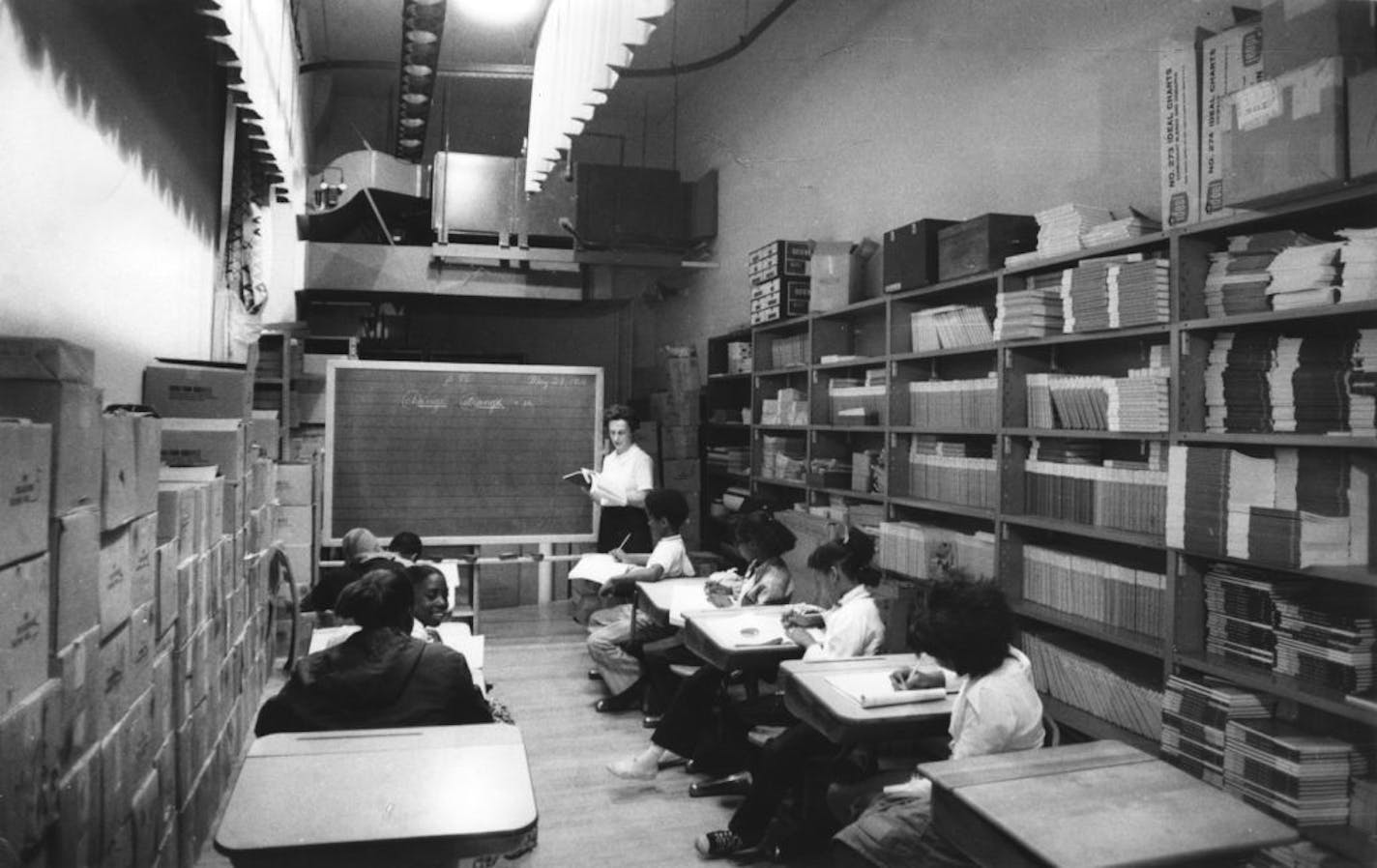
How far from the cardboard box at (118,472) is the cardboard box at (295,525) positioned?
10.3 feet

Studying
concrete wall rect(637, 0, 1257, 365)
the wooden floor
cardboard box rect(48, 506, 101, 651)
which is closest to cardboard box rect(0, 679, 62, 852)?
cardboard box rect(48, 506, 101, 651)

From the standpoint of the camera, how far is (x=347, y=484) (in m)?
5.05

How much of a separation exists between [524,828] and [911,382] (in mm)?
3298

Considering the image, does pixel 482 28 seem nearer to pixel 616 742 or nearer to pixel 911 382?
pixel 911 382

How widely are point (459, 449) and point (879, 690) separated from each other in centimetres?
335

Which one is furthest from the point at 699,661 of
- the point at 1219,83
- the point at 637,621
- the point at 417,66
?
the point at 417,66

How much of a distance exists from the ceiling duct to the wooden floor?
359cm

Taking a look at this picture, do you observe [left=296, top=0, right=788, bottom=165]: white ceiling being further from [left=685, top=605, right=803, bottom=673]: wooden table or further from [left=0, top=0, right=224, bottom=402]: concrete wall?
[left=685, top=605, right=803, bottom=673]: wooden table

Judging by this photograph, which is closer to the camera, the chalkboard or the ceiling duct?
the ceiling duct

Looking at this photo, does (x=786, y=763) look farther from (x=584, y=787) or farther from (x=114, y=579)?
(x=114, y=579)

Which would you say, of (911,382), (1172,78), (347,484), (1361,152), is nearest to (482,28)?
(347,484)

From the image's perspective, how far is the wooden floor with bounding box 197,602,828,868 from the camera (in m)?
2.98

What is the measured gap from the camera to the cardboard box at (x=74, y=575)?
5.12 ft

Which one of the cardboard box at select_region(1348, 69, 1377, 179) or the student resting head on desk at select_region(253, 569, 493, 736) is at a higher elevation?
the cardboard box at select_region(1348, 69, 1377, 179)
